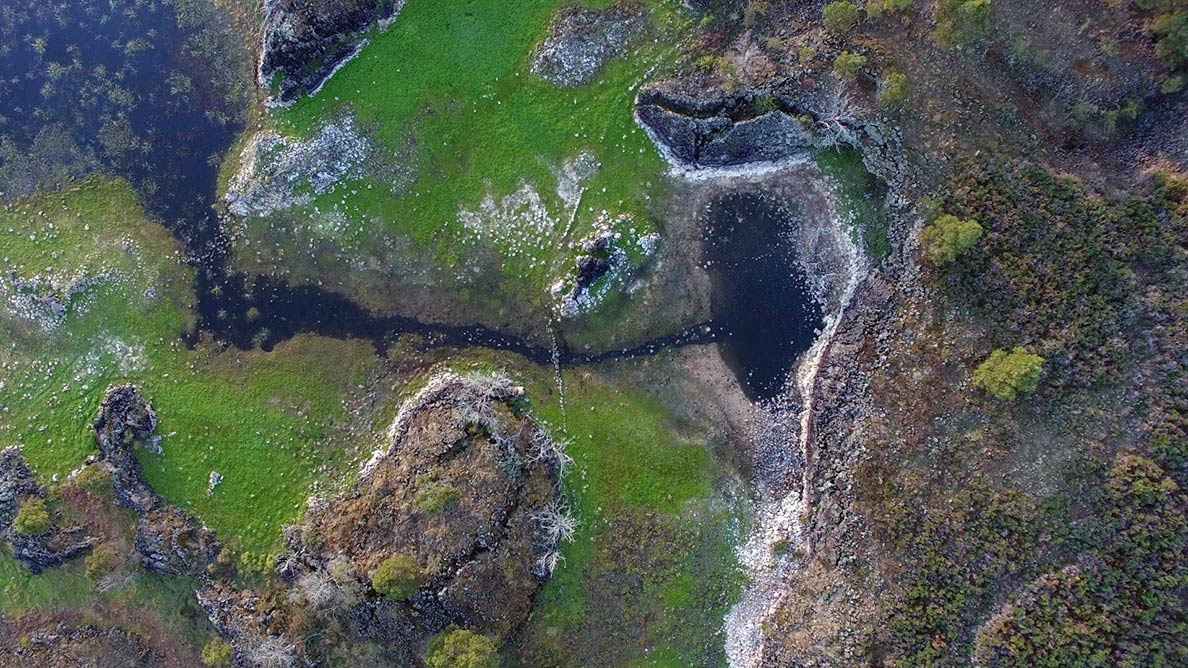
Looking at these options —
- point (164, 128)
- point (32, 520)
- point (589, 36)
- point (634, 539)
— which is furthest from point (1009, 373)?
point (32, 520)

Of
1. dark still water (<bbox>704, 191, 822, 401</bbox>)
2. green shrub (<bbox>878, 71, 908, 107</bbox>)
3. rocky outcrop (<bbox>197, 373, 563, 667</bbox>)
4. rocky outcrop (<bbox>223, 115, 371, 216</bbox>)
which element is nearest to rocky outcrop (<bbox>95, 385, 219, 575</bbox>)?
rocky outcrop (<bbox>197, 373, 563, 667</bbox>)

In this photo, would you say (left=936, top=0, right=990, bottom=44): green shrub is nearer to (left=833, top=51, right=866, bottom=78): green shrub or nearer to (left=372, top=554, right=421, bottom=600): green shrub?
(left=833, top=51, right=866, bottom=78): green shrub

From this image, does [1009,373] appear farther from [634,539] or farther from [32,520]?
[32,520]

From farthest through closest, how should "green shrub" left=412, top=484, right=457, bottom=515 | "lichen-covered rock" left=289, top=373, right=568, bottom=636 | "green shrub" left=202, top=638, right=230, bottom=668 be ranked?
"green shrub" left=202, top=638, right=230, bottom=668
"lichen-covered rock" left=289, top=373, right=568, bottom=636
"green shrub" left=412, top=484, right=457, bottom=515

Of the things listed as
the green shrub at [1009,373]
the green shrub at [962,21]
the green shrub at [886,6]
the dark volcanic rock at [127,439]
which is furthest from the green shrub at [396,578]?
the green shrub at [962,21]

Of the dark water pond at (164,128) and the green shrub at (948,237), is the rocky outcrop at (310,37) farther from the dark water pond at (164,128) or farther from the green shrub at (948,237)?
the green shrub at (948,237)

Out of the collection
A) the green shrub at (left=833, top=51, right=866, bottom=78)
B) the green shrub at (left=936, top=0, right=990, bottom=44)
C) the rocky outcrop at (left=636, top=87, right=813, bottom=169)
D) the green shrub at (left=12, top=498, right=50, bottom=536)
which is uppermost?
the green shrub at (left=936, top=0, right=990, bottom=44)
